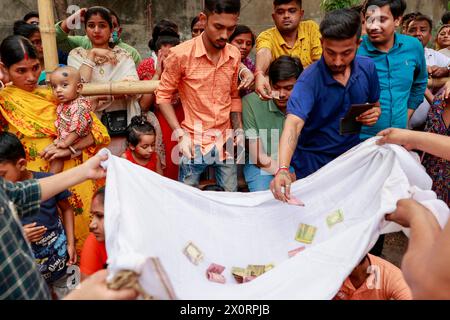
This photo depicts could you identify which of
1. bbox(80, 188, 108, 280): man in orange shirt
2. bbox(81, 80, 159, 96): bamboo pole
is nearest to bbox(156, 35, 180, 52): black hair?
bbox(81, 80, 159, 96): bamboo pole

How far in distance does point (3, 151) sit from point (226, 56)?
144cm

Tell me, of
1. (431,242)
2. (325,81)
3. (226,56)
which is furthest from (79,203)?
(431,242)

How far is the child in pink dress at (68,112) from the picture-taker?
2.92m

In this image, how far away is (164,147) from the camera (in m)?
3.52

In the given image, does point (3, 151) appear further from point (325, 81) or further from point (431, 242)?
point (431, 242)

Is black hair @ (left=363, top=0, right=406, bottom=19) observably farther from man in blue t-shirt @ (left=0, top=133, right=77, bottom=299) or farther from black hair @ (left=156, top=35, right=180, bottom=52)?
man in blue t-shirt @ (left=0, top=133, right=77, bottom=299)

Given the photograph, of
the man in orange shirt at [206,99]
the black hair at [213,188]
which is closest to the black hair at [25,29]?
the man in orange shirt at [206,99]

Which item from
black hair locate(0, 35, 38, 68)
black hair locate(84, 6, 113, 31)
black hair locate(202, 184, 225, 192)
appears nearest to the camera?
black hair locate(0, 35, 38, 68)

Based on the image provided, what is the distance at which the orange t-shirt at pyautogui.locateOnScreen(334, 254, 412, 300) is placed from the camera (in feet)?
7.54

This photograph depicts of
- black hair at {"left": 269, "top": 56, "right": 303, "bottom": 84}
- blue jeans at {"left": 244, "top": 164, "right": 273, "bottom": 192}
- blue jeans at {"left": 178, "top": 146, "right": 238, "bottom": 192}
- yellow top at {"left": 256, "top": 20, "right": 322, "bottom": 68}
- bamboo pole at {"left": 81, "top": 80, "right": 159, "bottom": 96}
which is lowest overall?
blue jeans at {"left": 244, "top": 164, "right": 273, "bottom": 192}

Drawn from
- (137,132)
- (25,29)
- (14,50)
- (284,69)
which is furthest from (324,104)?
(25,29)

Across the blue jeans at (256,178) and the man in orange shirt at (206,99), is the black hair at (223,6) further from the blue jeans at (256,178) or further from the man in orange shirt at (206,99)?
the blue jeans at (256,178)

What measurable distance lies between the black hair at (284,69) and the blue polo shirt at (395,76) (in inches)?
19.7

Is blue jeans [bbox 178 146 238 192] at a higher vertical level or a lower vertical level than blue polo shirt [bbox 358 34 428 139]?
lower
